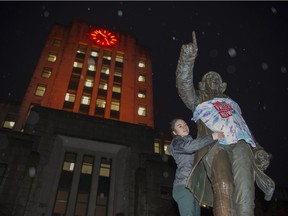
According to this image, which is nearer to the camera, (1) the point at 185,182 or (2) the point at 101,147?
(1) the point at 185,182

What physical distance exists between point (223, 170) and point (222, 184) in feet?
0.80

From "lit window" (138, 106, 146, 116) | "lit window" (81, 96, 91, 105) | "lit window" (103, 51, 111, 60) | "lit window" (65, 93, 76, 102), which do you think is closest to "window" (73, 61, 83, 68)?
"lit window" (103, 51, 111, 60)

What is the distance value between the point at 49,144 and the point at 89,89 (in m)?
16.0

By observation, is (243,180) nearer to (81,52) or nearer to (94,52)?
(81,52)

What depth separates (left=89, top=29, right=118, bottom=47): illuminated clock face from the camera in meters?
46.7

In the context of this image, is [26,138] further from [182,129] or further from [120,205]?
[182,129]

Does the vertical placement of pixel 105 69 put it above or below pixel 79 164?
above

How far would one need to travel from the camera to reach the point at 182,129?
5.57 m

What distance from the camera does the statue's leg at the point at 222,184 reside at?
411cm

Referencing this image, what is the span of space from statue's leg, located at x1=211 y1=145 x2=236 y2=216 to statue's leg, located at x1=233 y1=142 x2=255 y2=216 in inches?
3.4

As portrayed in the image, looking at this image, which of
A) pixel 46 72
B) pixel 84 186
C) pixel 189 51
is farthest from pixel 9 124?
pixel 189 51

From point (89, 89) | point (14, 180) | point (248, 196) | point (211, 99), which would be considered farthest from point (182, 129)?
point (89, 89)

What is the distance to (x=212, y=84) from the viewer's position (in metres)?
6.04

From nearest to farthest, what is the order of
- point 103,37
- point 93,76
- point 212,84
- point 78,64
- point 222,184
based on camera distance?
1. point 222,184
2. point 212,84
3. point 93,76
4. point 78,64
5. point 103,37
